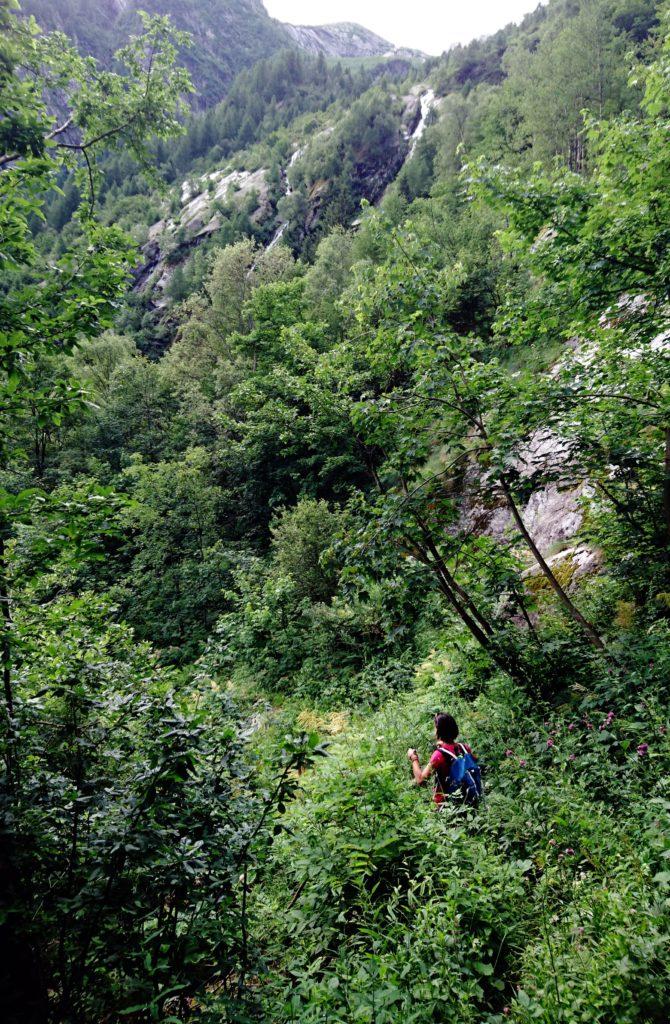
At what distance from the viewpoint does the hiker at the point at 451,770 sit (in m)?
Answer: 4.31

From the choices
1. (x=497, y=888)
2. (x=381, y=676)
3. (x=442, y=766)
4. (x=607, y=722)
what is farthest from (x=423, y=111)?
(x=497, y=888)

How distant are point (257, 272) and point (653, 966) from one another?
31.0 m

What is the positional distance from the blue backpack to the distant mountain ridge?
200 meters

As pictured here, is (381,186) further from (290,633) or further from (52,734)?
(52,734)

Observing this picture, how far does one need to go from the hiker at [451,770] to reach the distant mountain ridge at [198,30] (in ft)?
656

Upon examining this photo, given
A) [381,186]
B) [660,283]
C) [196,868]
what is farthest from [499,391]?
[381,186]

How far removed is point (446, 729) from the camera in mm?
4641

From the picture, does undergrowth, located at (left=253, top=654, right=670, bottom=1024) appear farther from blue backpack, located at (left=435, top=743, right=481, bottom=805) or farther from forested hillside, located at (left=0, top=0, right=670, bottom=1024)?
blue backpack, located at (left=435, top=743, right=481, bottom=805)

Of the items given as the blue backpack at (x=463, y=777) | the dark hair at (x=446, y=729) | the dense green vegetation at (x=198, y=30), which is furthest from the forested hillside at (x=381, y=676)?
the dense green vegetation at (x=198, y=30)

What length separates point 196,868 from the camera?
233cm

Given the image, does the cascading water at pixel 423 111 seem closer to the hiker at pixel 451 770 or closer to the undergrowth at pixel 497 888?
the hiker at pixel 451 770

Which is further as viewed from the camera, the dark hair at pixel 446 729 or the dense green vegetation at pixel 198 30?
the dense green vegetation at pixel 198 30

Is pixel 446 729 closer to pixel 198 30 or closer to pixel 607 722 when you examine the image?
pixel 607 722

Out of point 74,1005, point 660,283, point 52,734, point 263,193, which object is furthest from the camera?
point 263,193
